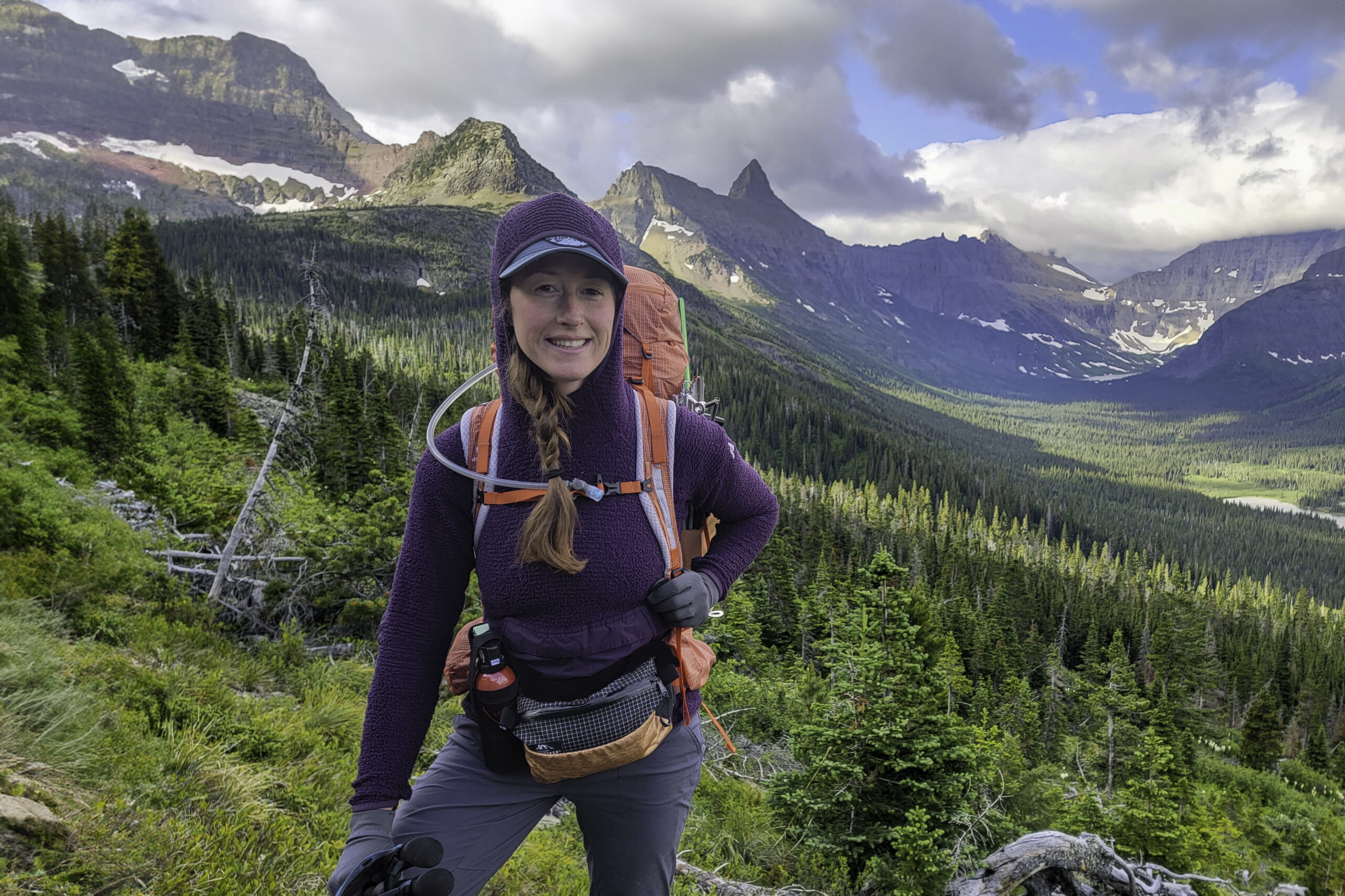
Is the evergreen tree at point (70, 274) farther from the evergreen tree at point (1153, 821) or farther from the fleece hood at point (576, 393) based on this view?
the evergreen tree at point (1153, 821)

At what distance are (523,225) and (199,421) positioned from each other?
28126mm

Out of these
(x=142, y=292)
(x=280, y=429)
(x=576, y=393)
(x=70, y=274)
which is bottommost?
(x=280, y=429)

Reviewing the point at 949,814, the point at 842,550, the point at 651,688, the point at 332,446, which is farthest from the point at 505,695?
the point at 842,550

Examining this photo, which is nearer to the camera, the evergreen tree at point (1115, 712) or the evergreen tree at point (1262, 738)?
the evergreen tree at point (1115, 712)

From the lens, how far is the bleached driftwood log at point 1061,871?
3668 mm

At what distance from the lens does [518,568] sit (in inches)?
87.7

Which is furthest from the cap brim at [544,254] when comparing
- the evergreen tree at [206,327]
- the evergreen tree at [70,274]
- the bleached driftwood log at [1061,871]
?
the evergreen tree at [70,274]

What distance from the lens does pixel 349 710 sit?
6.33m

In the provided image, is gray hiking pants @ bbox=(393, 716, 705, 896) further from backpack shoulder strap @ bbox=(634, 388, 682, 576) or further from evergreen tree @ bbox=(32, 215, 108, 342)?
evergreen tree @ bbox=(32, 215, 108, 342)

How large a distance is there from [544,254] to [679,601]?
130cm

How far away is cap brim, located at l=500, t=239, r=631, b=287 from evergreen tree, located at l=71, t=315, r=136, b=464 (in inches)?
700

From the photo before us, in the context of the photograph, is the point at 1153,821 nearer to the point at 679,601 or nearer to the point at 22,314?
the point at 679,601

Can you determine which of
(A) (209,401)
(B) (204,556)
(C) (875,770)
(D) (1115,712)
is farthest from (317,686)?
(D) (1115,712)

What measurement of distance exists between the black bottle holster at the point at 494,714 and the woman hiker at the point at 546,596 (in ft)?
0.04
